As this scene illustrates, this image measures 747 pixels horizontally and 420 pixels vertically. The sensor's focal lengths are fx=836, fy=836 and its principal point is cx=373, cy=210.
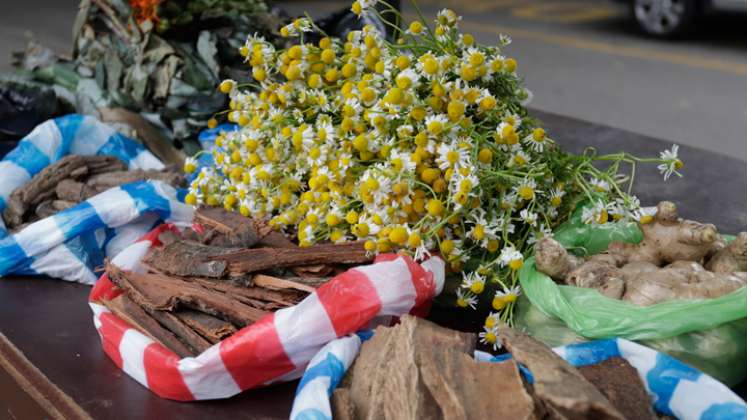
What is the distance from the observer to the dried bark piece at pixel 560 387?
56.4 inches

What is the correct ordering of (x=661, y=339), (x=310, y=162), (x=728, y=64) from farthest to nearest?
(x=728, y=64), (x=310, y=162), (x=661, y=339)

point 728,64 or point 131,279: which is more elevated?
point 131,279

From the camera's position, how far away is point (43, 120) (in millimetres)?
3652

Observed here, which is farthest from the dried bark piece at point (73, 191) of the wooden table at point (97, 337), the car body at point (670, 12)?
the car body at point (670, 12)

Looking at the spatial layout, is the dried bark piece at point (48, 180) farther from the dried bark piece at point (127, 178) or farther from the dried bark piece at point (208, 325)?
the dried bark piece at point (208, 325)

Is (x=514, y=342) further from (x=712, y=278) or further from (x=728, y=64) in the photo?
(x=728, y=64)

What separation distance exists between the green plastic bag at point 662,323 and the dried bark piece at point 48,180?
180cm

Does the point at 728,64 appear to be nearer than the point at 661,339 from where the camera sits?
No

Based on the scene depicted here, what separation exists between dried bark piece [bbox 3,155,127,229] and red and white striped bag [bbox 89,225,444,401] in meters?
1.02

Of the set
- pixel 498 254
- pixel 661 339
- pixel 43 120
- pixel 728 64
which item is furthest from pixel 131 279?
pixel 728 64

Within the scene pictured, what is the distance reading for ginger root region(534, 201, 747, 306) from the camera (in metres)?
1.95

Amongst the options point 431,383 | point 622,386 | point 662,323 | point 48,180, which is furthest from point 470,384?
point 48,180

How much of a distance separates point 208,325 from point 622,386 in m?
1.02

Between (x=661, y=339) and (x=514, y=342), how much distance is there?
1.45 ft
